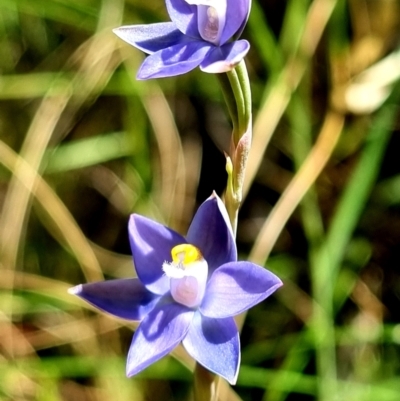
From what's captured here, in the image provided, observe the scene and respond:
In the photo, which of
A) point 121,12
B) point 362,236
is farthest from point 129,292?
point 121,12

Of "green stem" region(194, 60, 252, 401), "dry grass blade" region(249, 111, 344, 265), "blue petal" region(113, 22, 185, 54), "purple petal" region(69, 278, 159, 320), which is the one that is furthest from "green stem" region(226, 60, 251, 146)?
"dry grass blade" region(249, 111, 344, 265)

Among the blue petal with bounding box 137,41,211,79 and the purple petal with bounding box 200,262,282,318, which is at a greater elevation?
the blue petal with bounding box 137,41,211,79

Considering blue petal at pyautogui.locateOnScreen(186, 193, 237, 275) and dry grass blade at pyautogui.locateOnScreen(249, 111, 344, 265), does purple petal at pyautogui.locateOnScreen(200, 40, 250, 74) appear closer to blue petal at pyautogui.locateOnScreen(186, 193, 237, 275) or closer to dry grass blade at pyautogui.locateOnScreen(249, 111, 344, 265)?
blue petal at pyautogui.locateOnScreen(186, 193, 237, 275)

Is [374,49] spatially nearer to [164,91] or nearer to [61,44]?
[164,91]

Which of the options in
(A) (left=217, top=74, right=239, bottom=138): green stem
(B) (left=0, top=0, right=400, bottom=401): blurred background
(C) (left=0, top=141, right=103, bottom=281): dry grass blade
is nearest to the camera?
(A) (left=217, top=74, right=239, bottom=138): green stem

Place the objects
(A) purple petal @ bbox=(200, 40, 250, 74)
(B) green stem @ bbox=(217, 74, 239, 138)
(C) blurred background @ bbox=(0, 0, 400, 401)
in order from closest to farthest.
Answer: (A) purple petal @ bbox=(200, 40, 250, 74), (B) green stem @ bbox=(217, 74, 239, 138), (C) blurred background @ bbox=(0, 0, 400, 401)

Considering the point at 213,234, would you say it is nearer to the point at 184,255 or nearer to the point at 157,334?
the point at 184,255

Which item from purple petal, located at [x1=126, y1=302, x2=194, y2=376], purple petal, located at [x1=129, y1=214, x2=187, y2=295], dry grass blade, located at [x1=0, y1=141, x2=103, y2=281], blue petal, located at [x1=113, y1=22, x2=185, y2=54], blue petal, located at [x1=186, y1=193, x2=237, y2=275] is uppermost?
blue petal, located at [x1=113, y1=22, x2=185, y2=54]

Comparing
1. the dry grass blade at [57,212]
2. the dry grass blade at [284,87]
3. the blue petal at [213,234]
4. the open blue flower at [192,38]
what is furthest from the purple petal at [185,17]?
the dry grass blade at [57,212]

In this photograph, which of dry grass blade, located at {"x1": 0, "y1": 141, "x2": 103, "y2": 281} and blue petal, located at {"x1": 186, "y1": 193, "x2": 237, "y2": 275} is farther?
dry grass blade, located at {"x1": 0, "y1": 141, "x2": 103, "y2": 281}
